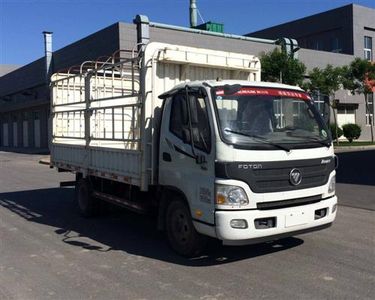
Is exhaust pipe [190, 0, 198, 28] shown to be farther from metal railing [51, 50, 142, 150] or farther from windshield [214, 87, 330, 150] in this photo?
windshield [214, 87, 330, 150]

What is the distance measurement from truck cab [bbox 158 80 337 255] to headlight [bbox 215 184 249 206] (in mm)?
12

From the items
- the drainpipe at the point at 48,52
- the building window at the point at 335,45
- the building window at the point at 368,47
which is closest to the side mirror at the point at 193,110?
the drainpipe at the point at 48,52

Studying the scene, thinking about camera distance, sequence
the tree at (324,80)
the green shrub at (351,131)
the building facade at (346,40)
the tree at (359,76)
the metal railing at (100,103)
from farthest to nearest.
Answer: the building facade at (346,40) → the green shrub at (351,131) → the tree at (359,76) → the tree at (324,80) → the metal railing at (100,103)

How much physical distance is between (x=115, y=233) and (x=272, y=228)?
3.24m

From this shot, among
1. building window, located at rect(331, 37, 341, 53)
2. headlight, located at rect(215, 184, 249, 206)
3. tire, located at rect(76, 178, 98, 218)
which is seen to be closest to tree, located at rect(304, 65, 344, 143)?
building window, located at rect(331, 37, 341, 53)

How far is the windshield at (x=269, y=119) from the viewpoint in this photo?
6254mm

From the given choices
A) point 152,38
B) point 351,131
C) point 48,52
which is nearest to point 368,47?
point 351,131

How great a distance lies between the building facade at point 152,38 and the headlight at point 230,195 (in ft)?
77.5

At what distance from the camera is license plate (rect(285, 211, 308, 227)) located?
630cm

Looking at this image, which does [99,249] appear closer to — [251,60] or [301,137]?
[301,137]

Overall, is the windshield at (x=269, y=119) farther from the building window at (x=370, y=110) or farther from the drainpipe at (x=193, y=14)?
the building window at (x=370, y=110)

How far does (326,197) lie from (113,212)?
4.91m

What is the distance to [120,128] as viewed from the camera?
336 inches

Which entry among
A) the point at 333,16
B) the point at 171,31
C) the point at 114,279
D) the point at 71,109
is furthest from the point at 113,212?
the point at 333,16
